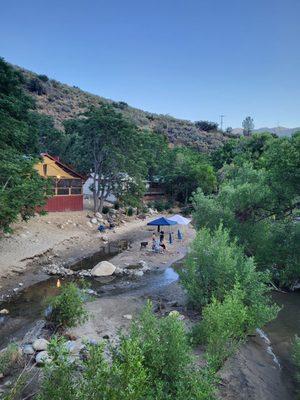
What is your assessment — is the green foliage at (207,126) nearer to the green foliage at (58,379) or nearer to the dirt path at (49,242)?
the dirt path at (49,242)

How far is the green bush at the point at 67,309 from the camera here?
37.0 feet

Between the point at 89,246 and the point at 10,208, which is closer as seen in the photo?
the point at 10,208

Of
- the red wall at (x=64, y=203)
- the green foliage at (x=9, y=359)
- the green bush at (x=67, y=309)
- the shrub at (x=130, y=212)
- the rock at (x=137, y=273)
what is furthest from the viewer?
the shrub at (x=130, y=212)

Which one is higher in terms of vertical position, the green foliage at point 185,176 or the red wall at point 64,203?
the green foliage at point 185,176

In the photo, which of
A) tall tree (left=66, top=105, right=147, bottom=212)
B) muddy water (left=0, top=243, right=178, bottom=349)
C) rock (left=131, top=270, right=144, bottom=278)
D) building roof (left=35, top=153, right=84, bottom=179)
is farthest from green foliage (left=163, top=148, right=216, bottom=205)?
rock (left=131, top=270, right=144, bottom=278)

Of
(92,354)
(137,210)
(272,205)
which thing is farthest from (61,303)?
(137,210)

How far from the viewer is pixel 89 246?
87.0ft

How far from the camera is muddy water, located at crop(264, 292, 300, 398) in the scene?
425 inches

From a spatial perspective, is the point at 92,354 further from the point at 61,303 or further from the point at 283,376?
the point at 283,376

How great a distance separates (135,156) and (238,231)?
18949mm

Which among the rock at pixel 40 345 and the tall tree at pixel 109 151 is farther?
the tall tree at pixel 109 151

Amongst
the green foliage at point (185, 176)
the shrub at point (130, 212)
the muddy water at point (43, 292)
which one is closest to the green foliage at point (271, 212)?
the muddy water at point (43, 292)

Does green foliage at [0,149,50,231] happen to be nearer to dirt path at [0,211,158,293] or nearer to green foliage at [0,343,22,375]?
dirt path at [0,211,158,293]

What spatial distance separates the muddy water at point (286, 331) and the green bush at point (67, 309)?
660 centimetres
